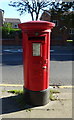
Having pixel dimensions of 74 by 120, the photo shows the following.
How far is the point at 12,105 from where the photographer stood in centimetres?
379

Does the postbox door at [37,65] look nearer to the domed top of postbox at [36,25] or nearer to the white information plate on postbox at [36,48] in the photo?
the white information plate on postbox at [36,48]

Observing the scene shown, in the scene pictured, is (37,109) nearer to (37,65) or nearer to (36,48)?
(37,65)

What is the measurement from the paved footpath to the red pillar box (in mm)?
203

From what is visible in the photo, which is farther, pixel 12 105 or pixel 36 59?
pixel 12 105

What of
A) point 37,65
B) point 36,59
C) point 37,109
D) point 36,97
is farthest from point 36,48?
point 37,109

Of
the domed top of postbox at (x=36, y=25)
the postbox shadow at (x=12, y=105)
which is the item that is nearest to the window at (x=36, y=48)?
the domed top of postbox at (x=36, y=25)

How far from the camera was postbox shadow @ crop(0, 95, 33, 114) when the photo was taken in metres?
3.57

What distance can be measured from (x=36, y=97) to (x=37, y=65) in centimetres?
68

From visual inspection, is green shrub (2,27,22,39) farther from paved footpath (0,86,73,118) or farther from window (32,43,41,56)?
window (32,43,41,56)

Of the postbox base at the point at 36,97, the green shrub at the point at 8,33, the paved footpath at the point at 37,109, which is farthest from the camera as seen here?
the green shrub at the point at 8,33

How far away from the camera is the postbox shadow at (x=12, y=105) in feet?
11.7

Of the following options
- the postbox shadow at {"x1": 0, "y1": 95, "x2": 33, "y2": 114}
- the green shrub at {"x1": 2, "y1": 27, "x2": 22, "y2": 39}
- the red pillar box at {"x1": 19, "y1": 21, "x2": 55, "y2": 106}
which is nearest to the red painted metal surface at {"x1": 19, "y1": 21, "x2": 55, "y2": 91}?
the red pillar box at {"x1": 19, "y1": 21, "x2": 55, "y2": 106}

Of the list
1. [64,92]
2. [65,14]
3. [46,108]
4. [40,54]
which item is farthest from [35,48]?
[65,14]

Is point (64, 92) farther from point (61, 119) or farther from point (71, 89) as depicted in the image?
point (61, 119)
